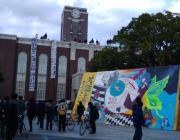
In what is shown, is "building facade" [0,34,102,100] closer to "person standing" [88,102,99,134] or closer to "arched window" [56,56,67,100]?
"arched window" [56,56,67,100]

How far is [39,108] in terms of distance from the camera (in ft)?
75.6

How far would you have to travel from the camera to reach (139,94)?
28297mm

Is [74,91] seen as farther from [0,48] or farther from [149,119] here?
[149,119]

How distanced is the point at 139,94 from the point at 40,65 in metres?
44.3

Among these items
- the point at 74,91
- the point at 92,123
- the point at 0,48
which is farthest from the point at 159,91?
the point at 0,48

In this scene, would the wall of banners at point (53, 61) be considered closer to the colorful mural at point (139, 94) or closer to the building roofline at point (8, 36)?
the building roofline at point (8, 36)

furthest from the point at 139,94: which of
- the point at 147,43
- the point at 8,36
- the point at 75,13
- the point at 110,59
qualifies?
the point at 75,13

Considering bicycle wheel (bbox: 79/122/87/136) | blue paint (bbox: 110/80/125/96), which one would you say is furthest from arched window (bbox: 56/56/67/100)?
bicycle wheel (bbox: 79/122/87/136)

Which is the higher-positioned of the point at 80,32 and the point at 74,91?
the point at 80,32

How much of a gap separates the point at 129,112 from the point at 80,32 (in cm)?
6576

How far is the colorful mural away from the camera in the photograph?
84.7 feet

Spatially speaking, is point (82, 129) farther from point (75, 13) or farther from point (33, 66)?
point (75, 13)

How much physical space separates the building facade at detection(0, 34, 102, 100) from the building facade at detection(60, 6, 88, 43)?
2024 centimetres

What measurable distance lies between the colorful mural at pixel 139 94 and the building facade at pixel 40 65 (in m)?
35.3
